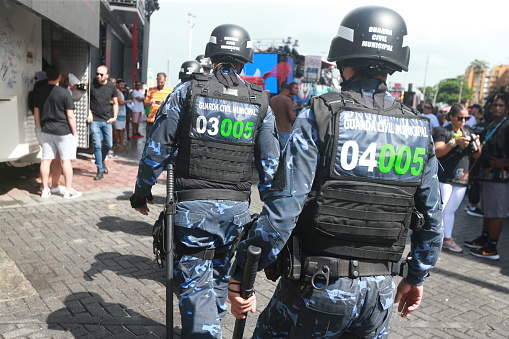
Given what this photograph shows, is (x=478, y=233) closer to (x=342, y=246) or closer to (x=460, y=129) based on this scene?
(x=460, y=129)

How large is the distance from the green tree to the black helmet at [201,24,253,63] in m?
133

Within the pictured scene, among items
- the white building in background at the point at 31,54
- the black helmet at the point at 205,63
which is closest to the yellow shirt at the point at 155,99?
the white building in background at the point at 31,54

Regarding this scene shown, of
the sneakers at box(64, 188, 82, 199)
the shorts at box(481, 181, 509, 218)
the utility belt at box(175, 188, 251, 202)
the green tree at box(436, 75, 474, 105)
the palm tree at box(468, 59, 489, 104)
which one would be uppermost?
the palm tree at box(468, 59, 489, 104)

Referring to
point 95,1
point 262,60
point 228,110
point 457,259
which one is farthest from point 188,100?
point 262,60

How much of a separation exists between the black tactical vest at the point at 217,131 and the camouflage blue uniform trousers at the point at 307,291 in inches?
41.5

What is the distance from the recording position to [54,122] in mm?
6754

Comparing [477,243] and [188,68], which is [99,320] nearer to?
[188,68]

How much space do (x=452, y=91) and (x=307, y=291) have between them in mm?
141622

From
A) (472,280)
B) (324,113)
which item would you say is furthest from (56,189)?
(324,113)

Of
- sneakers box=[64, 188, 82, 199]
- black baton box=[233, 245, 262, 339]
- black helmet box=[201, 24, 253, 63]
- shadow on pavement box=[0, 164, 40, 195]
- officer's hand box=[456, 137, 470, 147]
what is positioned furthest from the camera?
shadow on pavement box=[0, 164, 40, 195]

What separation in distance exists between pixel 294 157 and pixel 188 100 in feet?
4.04

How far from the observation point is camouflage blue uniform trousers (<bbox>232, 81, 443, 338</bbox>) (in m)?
1.93

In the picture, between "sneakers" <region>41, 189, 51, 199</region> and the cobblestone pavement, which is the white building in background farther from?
the cobblestone pavement

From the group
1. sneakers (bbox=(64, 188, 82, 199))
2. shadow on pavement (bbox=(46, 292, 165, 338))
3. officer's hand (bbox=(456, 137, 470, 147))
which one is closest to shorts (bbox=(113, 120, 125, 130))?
sneakers (bbox=(64, 188, 82, 199))
